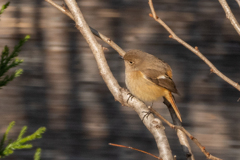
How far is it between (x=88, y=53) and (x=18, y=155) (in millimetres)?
1271

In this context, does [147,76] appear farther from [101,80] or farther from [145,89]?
[101,80]

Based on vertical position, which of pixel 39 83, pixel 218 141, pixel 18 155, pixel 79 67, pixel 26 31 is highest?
pixel 26 31

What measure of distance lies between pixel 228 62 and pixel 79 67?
1.42 m

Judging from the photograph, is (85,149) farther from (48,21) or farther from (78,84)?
(48,21)

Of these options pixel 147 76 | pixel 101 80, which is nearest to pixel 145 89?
pixel 147 76

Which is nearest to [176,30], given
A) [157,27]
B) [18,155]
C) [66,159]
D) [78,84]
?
[157,27]

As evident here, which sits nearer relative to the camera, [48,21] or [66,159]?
[48,21]

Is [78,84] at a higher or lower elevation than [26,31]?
lower

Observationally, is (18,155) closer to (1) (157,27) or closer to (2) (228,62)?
(1) (157,27)

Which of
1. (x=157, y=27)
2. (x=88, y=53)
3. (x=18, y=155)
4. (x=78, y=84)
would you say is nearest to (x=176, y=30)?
(x=157, y=27)

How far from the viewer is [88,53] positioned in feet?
9.87

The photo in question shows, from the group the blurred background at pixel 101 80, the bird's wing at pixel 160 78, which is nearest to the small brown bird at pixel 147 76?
the bird's wing at pixel 160 78

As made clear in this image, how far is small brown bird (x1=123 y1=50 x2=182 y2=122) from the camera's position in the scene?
7.80ft

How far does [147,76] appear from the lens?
2492 millimetres
